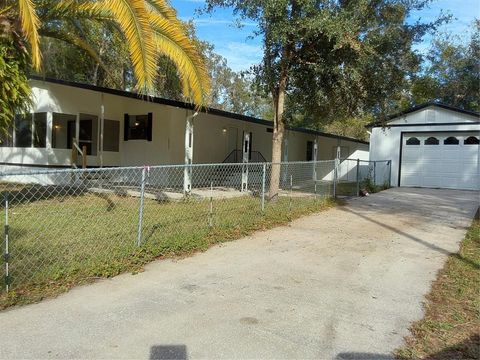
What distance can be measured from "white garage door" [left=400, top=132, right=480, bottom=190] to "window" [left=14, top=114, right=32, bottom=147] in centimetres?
1578

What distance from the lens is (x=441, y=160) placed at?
19.4m

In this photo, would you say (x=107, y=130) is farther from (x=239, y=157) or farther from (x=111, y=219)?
(x=111, y=219)

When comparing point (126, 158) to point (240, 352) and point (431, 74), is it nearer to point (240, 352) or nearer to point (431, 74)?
point (240, 352)

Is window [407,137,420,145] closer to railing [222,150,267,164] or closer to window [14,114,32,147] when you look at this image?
railing [222,150,267,164]

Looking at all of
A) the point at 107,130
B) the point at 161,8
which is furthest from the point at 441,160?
the point at 161,8

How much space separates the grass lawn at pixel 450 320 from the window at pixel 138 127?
38.8 feet

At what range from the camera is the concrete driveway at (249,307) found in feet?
11.6

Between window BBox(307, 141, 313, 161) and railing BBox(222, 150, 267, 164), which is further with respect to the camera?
window BBox(307, 141, 313, 161)

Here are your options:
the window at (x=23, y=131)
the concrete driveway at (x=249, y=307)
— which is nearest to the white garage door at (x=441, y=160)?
the concrete driveway at (x=249, y=307)

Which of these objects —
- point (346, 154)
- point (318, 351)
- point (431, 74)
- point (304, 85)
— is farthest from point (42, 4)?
point (431, 74)

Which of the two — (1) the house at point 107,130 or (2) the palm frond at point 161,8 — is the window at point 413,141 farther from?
(2) the palm frond at point 161,8

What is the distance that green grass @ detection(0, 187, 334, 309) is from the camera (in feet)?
16.8

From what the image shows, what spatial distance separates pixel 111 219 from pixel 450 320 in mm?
6542

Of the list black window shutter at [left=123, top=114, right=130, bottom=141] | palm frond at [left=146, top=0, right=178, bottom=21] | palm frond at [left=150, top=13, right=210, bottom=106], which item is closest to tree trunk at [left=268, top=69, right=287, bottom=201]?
palm frond at [left=150, top=13, right=210, bottom=106]
